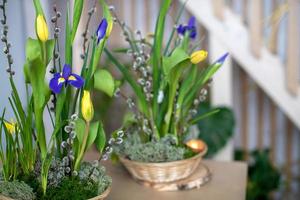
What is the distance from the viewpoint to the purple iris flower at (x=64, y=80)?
0.91 metres

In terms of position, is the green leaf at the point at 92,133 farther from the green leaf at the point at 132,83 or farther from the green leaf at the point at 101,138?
the green leaf at the point at 132,83

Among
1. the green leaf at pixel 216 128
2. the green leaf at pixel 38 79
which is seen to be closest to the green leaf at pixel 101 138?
the green leaf at pixel 38 79

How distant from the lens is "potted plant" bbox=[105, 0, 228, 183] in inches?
48.1

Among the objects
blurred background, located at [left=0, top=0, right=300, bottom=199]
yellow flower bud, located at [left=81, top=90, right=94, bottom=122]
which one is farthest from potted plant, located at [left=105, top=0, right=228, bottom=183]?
blurred background, located at [left=0, top=0, right=300, bottom=199]

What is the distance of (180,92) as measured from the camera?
4.20 feet

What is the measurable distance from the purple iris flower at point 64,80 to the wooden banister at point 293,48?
182 centimetres

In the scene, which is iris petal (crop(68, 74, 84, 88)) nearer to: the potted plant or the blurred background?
the potted plant

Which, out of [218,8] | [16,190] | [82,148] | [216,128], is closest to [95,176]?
[82,148]

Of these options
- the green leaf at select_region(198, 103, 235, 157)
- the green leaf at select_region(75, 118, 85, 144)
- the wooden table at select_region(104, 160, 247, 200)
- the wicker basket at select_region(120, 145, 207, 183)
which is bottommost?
the green leaf at select_region(198, 103, 235, 157)

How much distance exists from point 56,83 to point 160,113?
0.43 m

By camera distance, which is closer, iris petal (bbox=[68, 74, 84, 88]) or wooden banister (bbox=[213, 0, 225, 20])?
iris petal (bbox=[68, 74, 84, 88])

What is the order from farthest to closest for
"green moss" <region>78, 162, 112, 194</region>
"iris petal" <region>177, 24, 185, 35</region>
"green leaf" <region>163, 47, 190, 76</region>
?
"iris petal" <region>177, 24, 185, 35</region> → "green leaf" <region>163, 47, 190, 76</region> → "green moss" <region>78, 162, 112, 194</region>

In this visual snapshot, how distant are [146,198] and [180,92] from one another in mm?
292

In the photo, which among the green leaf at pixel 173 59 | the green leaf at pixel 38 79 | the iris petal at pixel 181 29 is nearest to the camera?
the green leaf at pixel 38 79
